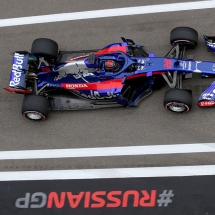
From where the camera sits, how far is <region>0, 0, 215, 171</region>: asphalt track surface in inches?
376

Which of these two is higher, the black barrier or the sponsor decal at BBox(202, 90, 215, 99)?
the sponsor decal at BBox(202, 90, 215, 99)

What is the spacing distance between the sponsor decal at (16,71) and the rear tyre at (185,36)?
343cm

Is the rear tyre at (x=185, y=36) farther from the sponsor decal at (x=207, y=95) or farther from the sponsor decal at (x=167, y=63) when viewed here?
the sponsor decal at (x=207, y=95)

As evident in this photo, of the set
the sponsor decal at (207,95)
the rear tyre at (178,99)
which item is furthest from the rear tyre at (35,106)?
the sponsor decal at (207,95)

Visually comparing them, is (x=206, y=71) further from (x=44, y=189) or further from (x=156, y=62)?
(x=44, y=189)

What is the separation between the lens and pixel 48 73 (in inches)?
391

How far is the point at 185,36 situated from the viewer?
9.66 m

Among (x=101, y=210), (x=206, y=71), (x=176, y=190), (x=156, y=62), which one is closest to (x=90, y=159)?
(x=101, y=210)

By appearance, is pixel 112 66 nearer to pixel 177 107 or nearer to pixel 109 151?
pixel 177 107

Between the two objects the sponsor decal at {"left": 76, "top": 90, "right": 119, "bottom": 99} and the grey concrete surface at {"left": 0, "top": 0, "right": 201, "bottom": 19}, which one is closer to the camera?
the sponsor decal at {"left": 76, "top": 90, "right": 119, "bottom": 99}

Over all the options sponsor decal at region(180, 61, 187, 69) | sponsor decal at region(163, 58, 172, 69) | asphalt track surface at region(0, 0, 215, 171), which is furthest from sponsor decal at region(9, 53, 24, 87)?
sponsor decal at region(180, 61, 187, 69)

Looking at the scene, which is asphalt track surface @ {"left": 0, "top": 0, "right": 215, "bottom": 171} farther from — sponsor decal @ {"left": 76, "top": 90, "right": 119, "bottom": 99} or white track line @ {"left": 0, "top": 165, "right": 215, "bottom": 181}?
sponsor decal @ {"left": 76, "top": 90, "right": 119, "bottom": 99}

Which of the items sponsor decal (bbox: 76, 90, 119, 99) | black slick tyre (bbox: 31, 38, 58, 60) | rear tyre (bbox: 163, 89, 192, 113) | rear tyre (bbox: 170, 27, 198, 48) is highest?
rear tyre (bbox: 170, 27, 198, 48)

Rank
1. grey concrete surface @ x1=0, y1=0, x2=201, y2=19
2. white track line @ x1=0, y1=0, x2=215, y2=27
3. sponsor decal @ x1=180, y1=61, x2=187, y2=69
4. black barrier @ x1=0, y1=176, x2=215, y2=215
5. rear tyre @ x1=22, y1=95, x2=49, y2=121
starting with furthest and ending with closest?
grey concrete surface @ x1=0, y1=0, x2=201, y2=19 → white track line @ x1=0, y1=0, x2=215, y2=27 → rear tyre @ x1=22, y1=95, x2=49, y2=121 → sponsor decal @ x1=180, y1=61, x2=187, y2=69 → black barrier @ x1=0, y1=176, x2=215, y2=215
